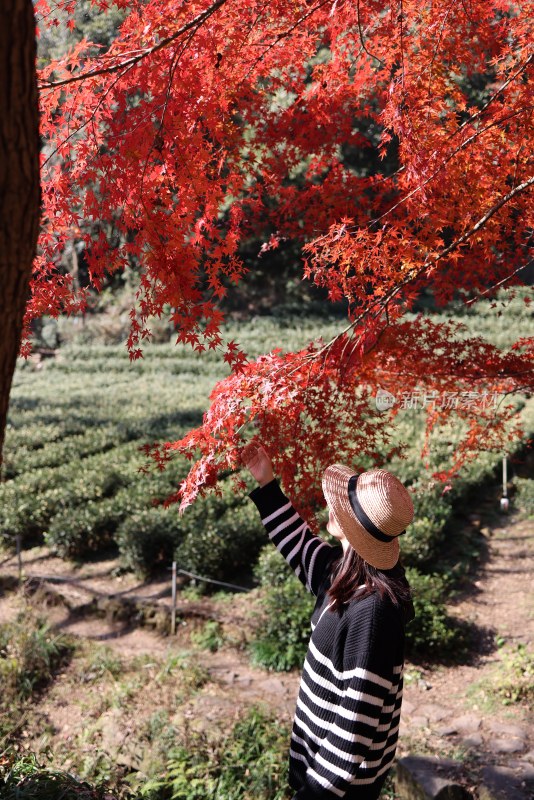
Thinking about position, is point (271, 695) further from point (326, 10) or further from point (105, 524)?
point (326, 10)

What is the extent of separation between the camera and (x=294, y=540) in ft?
7.97

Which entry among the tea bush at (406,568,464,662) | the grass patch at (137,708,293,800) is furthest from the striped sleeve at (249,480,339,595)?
the tea bush at (406,568,464,662)

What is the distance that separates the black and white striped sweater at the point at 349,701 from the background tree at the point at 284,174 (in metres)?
1.02

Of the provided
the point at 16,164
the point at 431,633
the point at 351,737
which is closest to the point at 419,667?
the point at 431,633

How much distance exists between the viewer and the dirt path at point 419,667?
4.44 m

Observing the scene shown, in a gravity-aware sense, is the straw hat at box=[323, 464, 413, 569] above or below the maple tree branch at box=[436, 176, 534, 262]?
below

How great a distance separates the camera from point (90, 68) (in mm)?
3025

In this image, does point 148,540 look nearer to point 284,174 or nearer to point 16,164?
point 284,174

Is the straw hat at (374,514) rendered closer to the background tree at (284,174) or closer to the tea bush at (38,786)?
the background tree at (284,174)

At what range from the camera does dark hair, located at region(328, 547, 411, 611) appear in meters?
1.97

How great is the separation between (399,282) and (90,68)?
173 centimetres

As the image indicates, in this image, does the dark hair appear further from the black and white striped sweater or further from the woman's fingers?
the woman's fingers

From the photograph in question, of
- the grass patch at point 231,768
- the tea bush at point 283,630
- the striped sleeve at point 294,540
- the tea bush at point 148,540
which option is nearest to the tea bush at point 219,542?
the tea bush at point 148,540

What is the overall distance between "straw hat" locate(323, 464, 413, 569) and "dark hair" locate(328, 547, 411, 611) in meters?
0.03
